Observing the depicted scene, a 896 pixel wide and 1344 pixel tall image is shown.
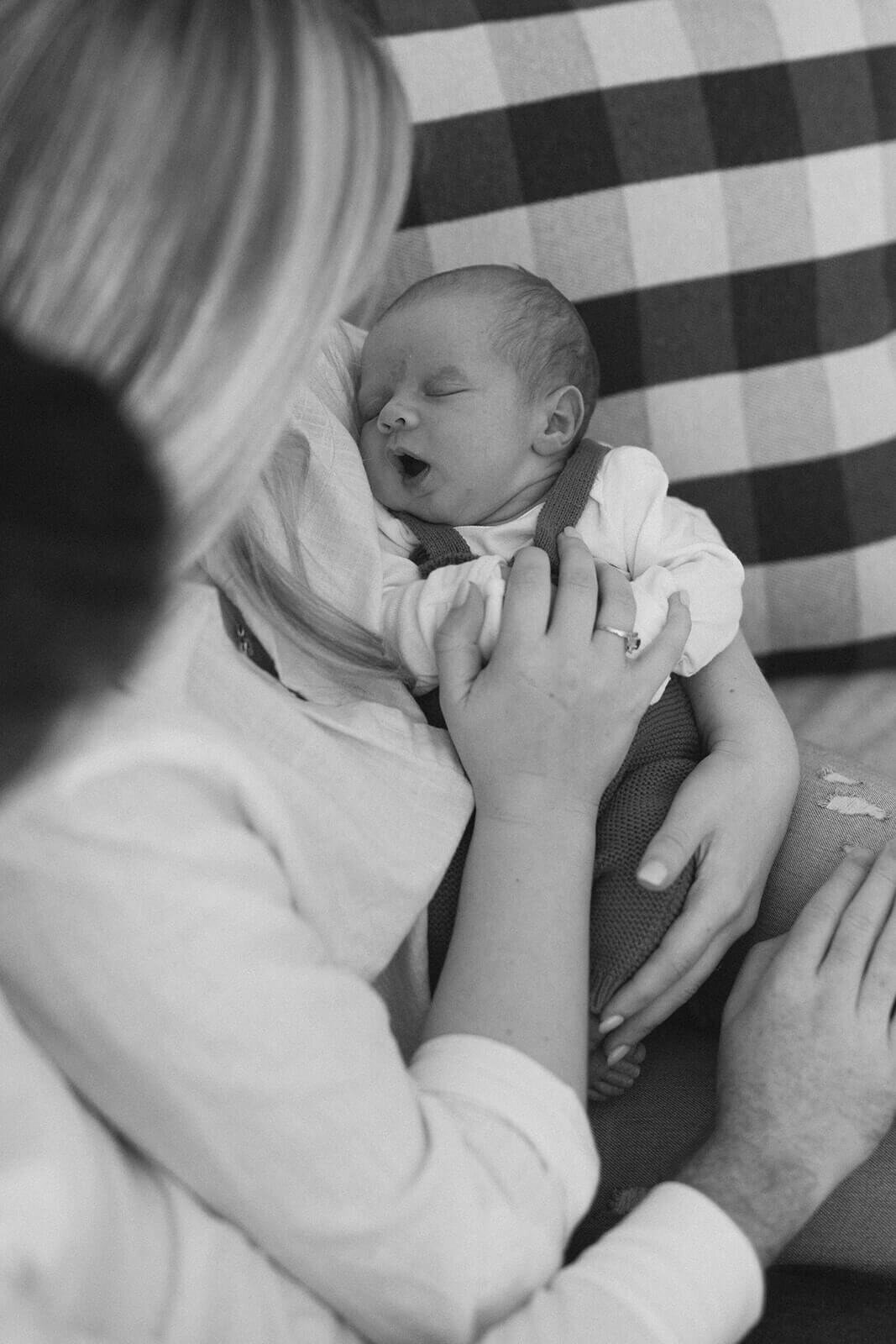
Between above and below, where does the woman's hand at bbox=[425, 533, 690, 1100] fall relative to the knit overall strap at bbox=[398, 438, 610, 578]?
below

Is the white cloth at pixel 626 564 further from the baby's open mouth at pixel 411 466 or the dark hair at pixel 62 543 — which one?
the dark hair at pixel 62 543

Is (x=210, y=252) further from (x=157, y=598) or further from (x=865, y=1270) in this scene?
(x=865, y=1270)

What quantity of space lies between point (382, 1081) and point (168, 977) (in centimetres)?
13

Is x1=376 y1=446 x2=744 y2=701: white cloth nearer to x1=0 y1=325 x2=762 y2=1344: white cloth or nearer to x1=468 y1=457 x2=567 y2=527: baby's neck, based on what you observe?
x1=468 y1=457 x2=567 y2=527: baby's neck

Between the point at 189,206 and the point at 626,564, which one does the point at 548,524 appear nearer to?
the point at 626,564

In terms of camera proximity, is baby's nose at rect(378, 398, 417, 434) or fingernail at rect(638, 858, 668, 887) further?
baby's nose at rect(378, 398, 417, 434)

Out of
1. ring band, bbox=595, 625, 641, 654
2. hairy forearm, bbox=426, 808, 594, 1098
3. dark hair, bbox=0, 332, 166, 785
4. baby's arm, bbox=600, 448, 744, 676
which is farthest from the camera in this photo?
baby's arm, bbox=600, 448, 744, 676

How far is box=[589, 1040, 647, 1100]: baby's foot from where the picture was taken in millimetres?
1026

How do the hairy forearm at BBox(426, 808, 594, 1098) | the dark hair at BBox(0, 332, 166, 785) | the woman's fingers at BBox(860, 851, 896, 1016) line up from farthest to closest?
the woman's fingers at BBox(860, 851, 896, 1016)
the hairy forearm at BBox(426, 808, 594, 1098)
the dark hair at BBox(0, 332, 166, 785)

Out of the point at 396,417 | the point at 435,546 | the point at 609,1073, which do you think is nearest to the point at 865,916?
the point at 609,1073

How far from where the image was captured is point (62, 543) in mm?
517

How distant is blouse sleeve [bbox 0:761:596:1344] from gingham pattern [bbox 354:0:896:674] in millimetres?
856

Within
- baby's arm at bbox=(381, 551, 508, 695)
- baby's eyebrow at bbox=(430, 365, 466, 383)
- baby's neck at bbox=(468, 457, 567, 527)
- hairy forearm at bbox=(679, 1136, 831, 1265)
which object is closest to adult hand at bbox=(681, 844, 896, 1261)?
hairy forearm at bbox=(679, 1136, 831, 1265)

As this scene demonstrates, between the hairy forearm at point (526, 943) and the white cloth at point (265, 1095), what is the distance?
0.10 feet
